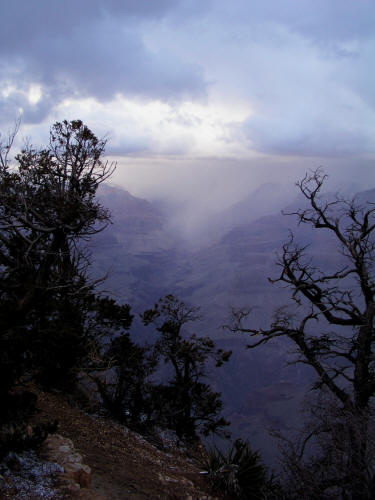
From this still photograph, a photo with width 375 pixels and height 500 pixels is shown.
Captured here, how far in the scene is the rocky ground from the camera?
20.4 feet

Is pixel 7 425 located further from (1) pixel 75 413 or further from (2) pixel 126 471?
(1) pixel 75 413

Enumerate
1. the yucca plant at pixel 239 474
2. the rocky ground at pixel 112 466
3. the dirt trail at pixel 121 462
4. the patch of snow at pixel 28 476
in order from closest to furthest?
the patch of snow at pixel 28 476, the rocky ground at pixel 112 466, the dirt trail at pixel 121 462, the yucca plant at pixel 239 474

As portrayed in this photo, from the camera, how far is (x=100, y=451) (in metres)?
8.48

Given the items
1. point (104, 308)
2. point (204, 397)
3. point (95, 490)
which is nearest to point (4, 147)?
point (104, 308)

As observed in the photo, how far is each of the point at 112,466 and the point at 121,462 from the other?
61 cm

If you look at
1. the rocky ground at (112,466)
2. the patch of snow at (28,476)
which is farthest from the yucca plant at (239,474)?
the patch of snow at (28,476)

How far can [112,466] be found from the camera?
7.72 meters

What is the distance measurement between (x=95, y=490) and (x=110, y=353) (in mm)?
10869

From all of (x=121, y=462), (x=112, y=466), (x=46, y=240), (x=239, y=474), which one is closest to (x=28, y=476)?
(x=112, y=466)

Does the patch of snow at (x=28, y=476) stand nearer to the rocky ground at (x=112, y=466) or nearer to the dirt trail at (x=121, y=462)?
the rocky ground at (x=112, y=466)

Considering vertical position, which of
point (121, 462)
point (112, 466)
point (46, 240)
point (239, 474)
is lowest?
point (239, 474)

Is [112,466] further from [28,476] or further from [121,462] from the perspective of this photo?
[28,476]

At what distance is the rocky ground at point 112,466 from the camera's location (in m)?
6.23

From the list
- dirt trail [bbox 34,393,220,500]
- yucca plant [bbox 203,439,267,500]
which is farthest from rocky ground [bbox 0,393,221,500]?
yucca plant [bbox 203,439,267,500]
